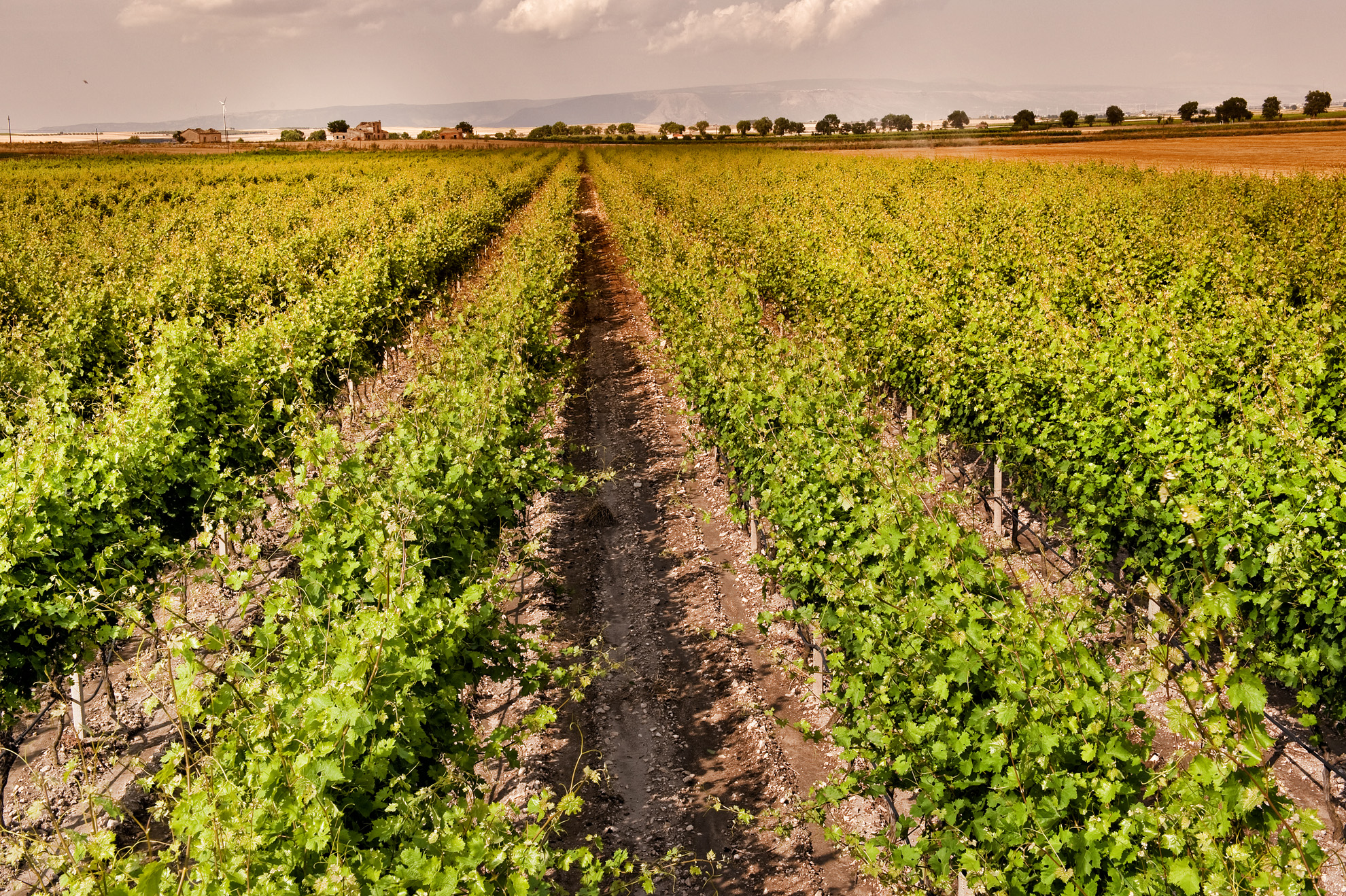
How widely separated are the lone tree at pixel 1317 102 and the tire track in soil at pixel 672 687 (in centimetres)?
8671

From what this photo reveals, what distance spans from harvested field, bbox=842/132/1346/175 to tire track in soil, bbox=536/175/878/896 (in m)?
25.7

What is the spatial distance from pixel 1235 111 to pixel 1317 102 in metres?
6.49

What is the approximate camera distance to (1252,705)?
2777 mm

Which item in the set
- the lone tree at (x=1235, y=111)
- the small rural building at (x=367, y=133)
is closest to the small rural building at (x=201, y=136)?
the small rural building at (x=367, y=133)

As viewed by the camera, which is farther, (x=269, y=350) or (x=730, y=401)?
(x=269, y=350)

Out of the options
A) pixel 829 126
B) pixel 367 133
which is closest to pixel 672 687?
pixel 367 133

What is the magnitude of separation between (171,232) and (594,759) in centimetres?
2409

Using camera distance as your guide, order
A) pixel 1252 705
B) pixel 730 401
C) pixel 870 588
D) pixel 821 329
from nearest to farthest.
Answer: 1. pixel 1252 705
2. pixel 870 588
3. pixel 730 401
4. pixel 821 329

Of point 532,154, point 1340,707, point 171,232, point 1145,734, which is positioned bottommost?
point 1340,707

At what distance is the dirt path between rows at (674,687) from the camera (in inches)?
212

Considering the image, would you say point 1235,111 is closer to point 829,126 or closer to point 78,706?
point 829,126

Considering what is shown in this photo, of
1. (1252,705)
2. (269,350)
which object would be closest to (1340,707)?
(1252,705)

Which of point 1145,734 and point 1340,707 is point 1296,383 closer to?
point 1340,707

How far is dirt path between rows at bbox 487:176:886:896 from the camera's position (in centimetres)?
539
